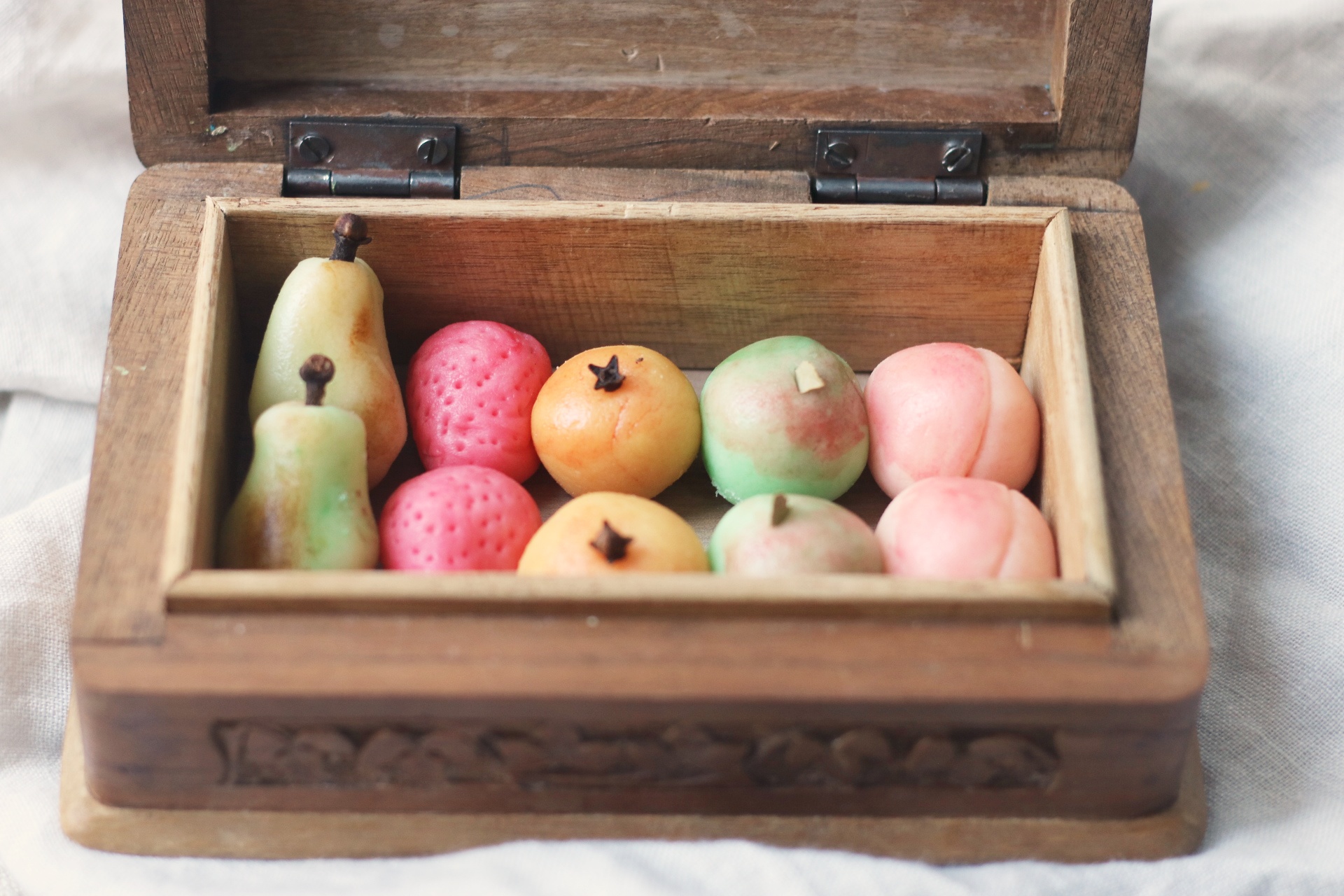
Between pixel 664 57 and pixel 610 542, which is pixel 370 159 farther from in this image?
pixel 610 542

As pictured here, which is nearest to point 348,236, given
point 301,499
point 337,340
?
point 337,340

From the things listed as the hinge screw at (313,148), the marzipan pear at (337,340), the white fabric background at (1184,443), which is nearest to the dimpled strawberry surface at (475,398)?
the marzipan pear at (337,340)

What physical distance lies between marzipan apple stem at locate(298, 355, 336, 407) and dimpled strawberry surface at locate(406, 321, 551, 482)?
105 millimetres

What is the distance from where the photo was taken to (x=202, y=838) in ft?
2.27

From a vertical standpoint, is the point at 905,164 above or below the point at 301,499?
above

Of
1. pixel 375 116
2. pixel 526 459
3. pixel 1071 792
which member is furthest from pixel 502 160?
pixel 1071 792

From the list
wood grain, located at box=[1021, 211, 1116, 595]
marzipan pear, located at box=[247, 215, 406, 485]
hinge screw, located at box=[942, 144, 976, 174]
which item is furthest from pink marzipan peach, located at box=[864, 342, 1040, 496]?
marzipan pear, located at box=[247, 215, 406, 485]

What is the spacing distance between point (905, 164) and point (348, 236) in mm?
366

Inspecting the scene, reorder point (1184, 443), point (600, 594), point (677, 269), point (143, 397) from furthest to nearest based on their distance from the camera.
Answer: point (1184, 443) → point (677, 269) → point (143, 397) → point (600, 594)

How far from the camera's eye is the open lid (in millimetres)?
854

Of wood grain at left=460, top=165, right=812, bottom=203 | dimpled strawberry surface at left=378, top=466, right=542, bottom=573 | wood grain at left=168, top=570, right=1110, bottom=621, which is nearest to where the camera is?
wood grain at left=168, top=570, right=1110, bottom=621

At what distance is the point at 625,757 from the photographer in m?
0.67

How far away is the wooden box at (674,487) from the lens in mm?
628

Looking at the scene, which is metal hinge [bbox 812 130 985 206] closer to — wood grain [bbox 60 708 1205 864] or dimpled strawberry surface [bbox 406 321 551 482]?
dimpled strawberry surface [bbox 406 321 551 482]
